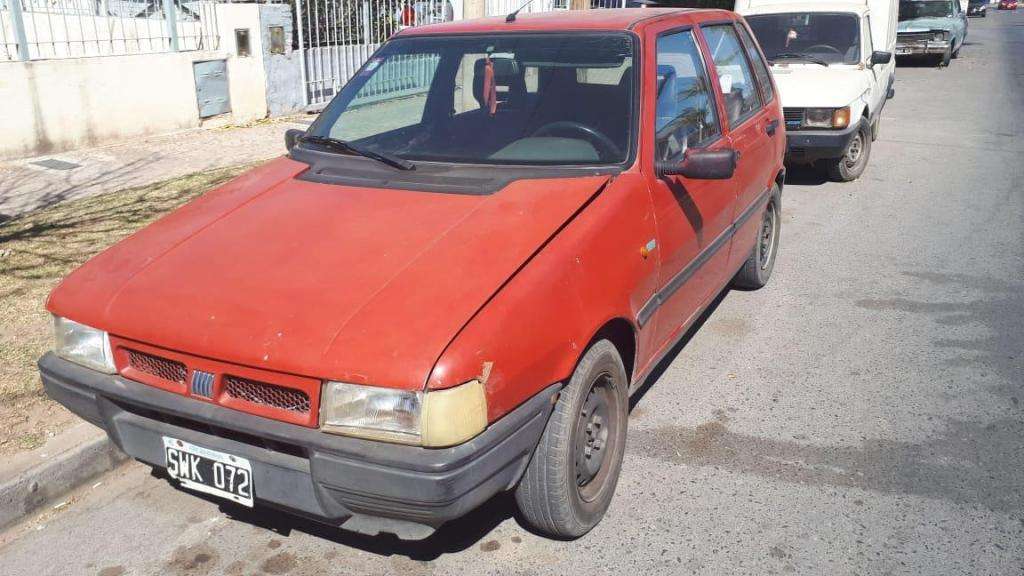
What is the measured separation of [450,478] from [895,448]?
92.0 inches

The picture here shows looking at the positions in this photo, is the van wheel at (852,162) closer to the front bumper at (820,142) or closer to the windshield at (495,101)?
the front bumper at (820,142)

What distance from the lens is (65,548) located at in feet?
10.8

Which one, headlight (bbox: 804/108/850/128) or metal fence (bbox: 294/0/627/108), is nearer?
headlight (bbox: 804/108/850/128)

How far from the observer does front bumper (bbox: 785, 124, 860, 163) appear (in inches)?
329

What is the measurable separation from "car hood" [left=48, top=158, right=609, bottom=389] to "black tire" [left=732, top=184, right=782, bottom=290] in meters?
2.54

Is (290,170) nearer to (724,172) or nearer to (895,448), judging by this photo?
(724,172)

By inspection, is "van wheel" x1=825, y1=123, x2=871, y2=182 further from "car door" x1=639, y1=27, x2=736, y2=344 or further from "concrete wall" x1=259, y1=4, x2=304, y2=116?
"concrete wall" x1=259, y1=4, x2=304, y2=116

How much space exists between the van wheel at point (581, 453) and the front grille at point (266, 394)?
2.62 feet

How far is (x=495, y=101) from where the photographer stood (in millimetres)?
4016

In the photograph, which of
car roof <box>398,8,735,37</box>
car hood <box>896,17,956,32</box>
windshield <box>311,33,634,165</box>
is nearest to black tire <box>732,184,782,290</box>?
car roof <box>398,8,735,37</box>

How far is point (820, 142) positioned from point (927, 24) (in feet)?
56.1

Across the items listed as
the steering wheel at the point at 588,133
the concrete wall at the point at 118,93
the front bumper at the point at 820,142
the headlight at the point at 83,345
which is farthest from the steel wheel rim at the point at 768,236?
the concrete wall at the point at 118,93

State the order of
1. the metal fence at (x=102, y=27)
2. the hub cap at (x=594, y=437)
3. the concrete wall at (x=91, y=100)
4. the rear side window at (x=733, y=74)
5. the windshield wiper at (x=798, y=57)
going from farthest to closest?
the windshield wiper at (x=798, y=57) < the metal fence at (x=102, y=27) < the concrete wall at (x=91, y=100) < the rear side window at (x=733, y=74) < the hub cap at (x=594, y=437)

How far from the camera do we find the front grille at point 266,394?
2.66 meters
